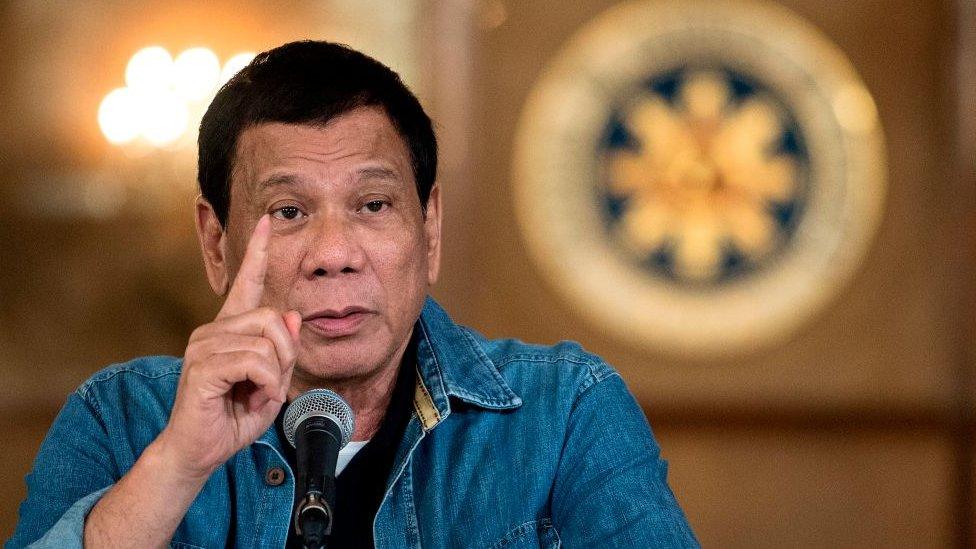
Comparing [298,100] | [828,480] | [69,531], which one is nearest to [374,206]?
[298,100]

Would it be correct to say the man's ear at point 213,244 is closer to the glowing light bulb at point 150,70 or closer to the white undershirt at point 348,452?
the white undershirt at point 348,452

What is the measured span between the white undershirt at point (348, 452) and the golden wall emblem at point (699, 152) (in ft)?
9.23

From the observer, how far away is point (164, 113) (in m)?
4.34

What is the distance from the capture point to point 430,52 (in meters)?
4.44

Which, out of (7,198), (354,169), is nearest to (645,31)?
(7,198)

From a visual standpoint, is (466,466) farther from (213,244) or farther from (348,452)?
(213,244)

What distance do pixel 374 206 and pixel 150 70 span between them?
3067mm

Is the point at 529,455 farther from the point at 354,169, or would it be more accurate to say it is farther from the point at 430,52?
the point at 430,52

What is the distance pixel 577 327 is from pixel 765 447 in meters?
0.92

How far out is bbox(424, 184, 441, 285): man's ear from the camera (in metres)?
1.81

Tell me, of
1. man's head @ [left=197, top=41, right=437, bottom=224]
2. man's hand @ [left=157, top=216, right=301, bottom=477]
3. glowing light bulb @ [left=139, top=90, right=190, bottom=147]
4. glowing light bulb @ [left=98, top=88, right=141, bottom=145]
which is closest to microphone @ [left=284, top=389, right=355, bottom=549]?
man's hand @ [left=157, top=216, right=301, bottom=477]

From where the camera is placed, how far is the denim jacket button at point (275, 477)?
1.62m

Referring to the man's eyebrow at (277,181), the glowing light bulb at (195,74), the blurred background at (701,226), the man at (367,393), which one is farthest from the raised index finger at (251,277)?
the glowing light bulb at (195,74)

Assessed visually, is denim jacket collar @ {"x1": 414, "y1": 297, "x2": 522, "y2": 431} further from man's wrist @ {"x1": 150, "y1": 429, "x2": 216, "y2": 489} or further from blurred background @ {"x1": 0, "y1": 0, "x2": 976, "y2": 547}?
blurred background @ {"x1": 0, "y1": 0, "x2": 976, "y2": 547}
